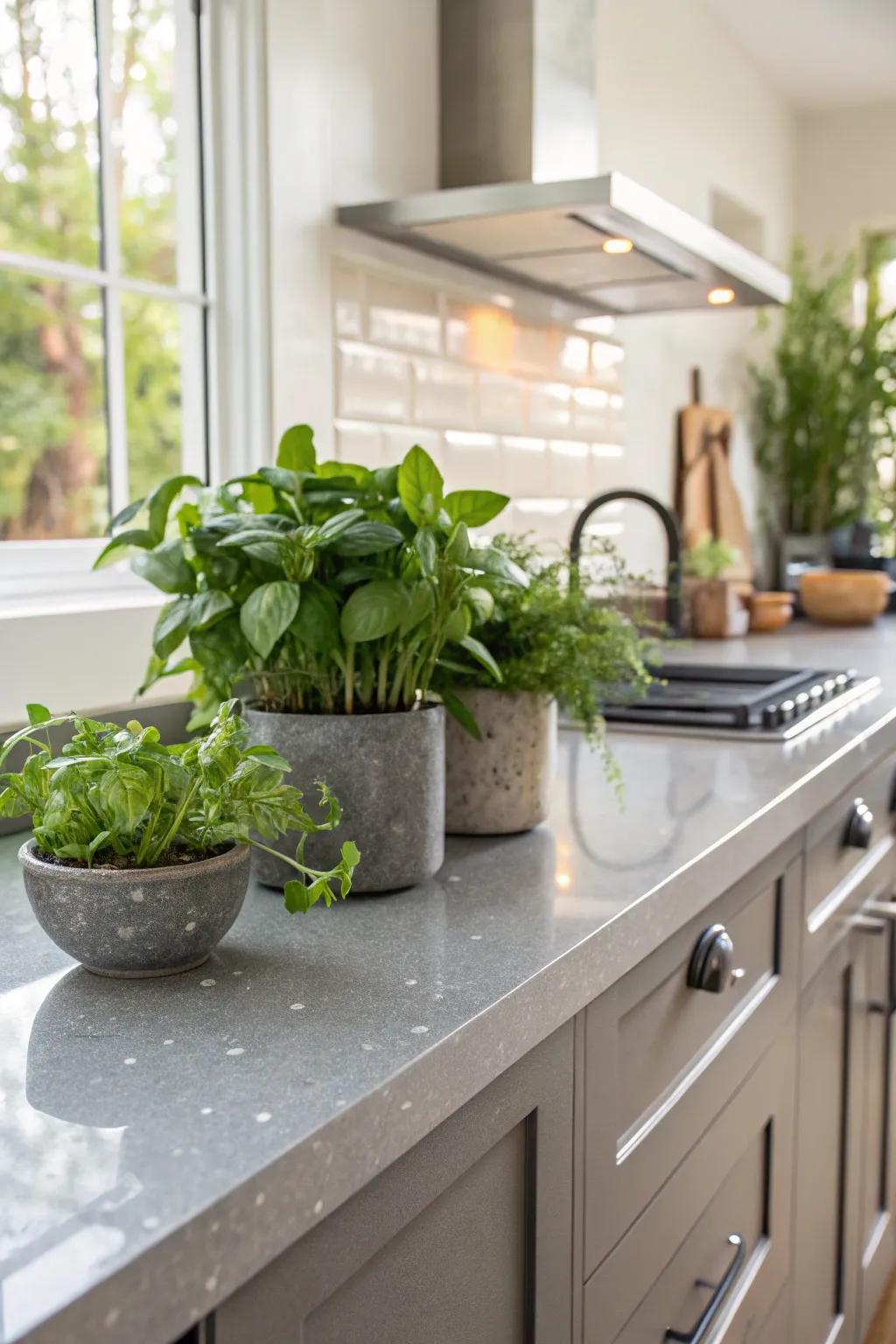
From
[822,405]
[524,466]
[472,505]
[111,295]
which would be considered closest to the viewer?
[472,505]

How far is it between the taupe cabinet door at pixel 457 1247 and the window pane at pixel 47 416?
737 centimetres

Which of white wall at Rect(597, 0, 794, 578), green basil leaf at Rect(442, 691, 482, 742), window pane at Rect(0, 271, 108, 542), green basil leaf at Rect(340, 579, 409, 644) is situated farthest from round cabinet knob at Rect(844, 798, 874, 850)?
window pane at Rect(0, 271, 108, 542)

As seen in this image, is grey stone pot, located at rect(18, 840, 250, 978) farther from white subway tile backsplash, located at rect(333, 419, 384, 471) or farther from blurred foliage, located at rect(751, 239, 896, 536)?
blurred foliage, located at rect(751, 239, 896, 536)

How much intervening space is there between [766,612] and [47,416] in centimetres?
618

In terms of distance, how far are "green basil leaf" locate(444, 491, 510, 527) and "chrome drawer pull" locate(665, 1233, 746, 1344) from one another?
0.68 meters

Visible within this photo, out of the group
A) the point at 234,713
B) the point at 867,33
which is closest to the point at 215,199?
the point at 234,713

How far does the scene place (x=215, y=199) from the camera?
1.60 meters

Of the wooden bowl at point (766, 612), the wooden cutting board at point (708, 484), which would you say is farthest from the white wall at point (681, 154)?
the wooden bowl at point (766, 612)

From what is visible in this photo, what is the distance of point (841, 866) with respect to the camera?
159 centimetres

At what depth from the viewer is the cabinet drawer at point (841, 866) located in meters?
1.44

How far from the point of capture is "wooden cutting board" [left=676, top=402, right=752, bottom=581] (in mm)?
3141

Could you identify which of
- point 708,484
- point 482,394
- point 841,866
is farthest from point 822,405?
point 841,866

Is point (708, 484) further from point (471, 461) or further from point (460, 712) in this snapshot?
point (460, 712)

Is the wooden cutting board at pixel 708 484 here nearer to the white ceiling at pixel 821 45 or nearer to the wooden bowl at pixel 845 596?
the wooden bowl at pixel 845 596
